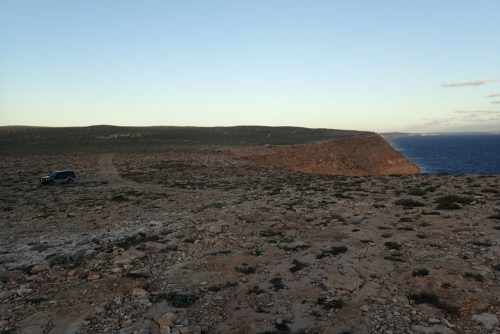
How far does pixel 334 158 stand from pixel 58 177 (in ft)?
146

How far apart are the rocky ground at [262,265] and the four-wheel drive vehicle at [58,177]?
12948mm

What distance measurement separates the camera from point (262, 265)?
1227 centimetres

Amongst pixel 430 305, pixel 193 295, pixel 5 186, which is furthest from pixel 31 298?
pixel 5 186

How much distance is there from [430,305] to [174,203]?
17.7 metres

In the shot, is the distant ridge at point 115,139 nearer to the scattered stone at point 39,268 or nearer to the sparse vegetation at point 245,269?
the scattered stone at point 39,268

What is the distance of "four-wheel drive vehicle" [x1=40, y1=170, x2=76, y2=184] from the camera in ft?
118

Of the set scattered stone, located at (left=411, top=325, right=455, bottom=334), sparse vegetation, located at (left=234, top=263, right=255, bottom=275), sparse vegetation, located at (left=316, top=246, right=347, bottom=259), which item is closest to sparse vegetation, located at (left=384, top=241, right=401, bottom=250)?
sparse vegetation, located at (left=316, top=246, right=347, bottom=259)

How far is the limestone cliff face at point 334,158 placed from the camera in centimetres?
6103

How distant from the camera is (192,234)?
51.5 ft

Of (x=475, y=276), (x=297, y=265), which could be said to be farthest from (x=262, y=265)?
(x=475, y=276)

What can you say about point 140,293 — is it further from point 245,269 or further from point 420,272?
point 420,272

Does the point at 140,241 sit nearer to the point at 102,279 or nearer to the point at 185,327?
the point at 102,279

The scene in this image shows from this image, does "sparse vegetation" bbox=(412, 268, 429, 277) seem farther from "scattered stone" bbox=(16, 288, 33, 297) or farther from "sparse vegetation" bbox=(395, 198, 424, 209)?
"scattered stone" bbox=(16, 288, 33, 297)

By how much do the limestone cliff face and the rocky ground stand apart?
36836 mm
